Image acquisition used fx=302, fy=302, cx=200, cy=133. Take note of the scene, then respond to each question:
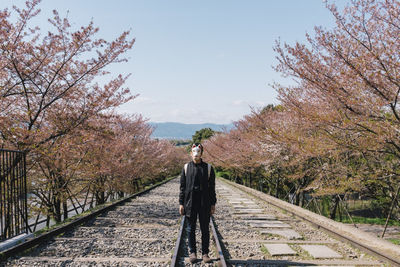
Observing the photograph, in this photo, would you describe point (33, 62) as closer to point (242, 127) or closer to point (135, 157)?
point (135, 157)

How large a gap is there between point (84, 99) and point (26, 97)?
4.91 ft

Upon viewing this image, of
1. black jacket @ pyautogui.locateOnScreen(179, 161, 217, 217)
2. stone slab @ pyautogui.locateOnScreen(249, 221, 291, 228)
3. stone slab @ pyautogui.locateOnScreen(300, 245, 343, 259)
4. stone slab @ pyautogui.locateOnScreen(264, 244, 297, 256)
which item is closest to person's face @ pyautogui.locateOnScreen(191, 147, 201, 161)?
black jacket @ pyautogui.locateOnScreen(179, 161, 217, 217)

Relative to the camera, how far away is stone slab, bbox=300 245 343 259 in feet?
17.3

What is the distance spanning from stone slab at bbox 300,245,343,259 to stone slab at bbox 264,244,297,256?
0.32m

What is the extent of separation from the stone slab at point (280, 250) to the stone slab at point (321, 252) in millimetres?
322

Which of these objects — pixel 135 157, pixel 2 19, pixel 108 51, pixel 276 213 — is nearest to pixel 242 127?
pixel 135 157

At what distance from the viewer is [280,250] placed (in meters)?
5.62

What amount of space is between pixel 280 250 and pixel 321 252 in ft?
2.39

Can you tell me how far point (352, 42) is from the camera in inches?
247

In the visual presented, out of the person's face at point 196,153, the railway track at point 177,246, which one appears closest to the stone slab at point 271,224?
the railway track at point 177,246

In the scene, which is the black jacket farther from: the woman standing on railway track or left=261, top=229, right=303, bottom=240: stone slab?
left=261, top=229, right=303, bottom=240: stone slab

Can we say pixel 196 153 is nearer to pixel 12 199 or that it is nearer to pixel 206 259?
pixel 206 259

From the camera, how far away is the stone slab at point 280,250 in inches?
213

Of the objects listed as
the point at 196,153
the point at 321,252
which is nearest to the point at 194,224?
the point at 196,153
